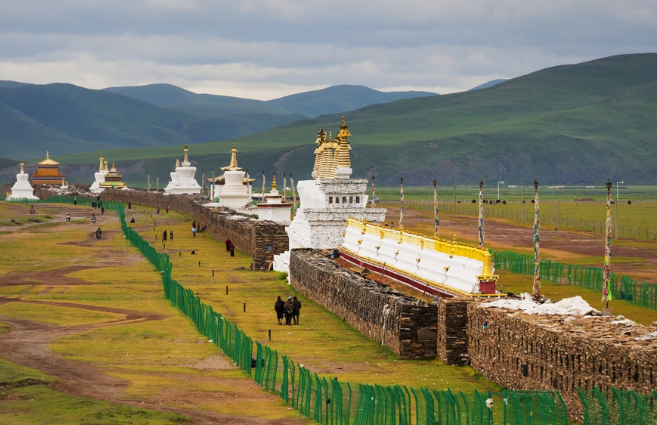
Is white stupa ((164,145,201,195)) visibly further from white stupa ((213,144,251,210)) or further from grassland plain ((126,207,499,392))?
grassland plain ((126,207,499,392))

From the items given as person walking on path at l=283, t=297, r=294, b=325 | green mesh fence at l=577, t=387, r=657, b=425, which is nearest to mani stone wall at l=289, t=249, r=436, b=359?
person walking on path at l=283, t=297, r=294, b=325

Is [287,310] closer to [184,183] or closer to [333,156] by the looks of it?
[333,156]

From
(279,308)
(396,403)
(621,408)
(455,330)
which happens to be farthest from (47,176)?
(621,408)

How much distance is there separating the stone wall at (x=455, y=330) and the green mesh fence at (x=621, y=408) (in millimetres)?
10478

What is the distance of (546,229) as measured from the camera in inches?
4097

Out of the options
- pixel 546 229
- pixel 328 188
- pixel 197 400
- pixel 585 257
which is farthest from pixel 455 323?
pixel 546 229

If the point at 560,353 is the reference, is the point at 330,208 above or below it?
above

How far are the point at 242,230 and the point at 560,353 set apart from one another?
47904 mm

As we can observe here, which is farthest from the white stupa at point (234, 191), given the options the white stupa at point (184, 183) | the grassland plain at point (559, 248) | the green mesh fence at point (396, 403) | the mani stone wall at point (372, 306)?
the green mesh fence at point (396, 403)

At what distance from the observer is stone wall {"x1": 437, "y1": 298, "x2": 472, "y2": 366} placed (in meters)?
31.2

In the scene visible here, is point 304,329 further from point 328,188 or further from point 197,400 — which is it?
point 328,188

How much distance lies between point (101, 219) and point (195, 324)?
69.9 metres

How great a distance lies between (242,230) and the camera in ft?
234

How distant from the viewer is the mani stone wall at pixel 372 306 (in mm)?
32781
